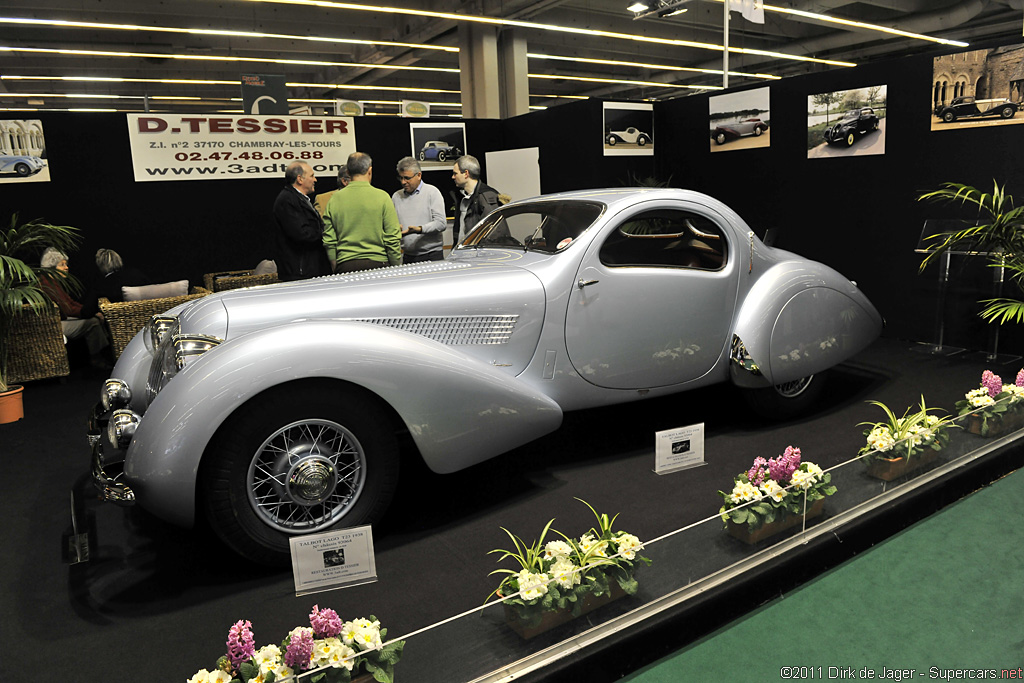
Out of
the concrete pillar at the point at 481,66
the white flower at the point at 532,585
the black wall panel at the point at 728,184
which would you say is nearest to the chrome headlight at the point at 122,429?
the white flower at the point at 532,585

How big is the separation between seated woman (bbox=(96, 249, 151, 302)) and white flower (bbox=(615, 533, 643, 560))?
18.6ft

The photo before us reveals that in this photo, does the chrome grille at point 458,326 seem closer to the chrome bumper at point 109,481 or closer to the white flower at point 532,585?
the chrome bumper at point 109,481

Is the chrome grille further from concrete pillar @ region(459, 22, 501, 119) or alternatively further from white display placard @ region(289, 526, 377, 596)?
concrete pillar @ region(459, 22, 501, 119)

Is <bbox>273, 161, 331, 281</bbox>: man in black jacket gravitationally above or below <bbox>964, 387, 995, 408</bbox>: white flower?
above

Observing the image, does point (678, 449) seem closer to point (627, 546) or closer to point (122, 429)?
point (627, 546)

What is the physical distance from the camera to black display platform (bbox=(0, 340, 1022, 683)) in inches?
79.2

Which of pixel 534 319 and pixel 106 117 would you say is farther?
pixel 106 117

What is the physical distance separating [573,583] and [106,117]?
7325 mm

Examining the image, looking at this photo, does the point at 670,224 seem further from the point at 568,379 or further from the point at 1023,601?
the point at 1023,601

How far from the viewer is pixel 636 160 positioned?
27.5ft

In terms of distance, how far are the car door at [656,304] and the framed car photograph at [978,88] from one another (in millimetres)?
3192

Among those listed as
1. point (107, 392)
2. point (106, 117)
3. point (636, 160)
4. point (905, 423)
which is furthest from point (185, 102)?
point (905, 423)

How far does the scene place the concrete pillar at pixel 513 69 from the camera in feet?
41.7

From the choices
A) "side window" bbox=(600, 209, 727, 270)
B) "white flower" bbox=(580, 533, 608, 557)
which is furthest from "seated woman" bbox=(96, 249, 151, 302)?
"white flower" bbox=(580, 533, 608, 557)
